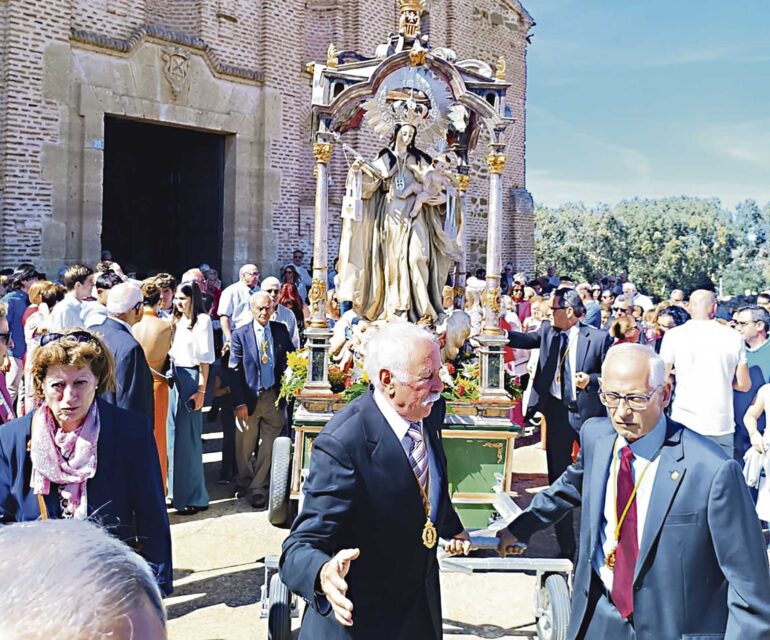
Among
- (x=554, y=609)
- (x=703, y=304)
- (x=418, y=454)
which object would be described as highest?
(x=703, y=304)

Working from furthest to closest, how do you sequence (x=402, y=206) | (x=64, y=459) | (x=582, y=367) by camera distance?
1. (x=402, y=206)
2. (x=582, y=367)
3. (x=64, y=459)

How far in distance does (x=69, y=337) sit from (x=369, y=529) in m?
1.55

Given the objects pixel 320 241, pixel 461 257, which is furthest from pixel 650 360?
pixel 461 257

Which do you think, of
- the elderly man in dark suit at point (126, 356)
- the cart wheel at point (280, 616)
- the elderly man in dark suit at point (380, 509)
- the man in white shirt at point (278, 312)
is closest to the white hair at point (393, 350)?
the elderly man in dark suit at point (380, 509)

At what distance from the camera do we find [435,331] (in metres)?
7.06

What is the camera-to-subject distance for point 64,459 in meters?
3.30

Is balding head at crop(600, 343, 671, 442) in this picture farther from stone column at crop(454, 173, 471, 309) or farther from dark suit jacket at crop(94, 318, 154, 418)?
stone column at crop(454, 173, 471, 309)

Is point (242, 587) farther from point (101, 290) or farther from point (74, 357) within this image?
point (74, 357)

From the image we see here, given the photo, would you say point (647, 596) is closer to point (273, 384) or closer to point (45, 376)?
point (45, 376)

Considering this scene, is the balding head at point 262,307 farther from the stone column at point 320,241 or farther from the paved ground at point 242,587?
the paved ground at point 242,587

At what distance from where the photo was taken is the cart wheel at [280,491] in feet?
20.2

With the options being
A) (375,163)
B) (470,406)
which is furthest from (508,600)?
(375,163)

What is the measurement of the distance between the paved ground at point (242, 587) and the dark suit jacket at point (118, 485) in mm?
1646

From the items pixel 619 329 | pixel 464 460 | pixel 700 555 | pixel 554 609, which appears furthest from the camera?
pixel 619 329
